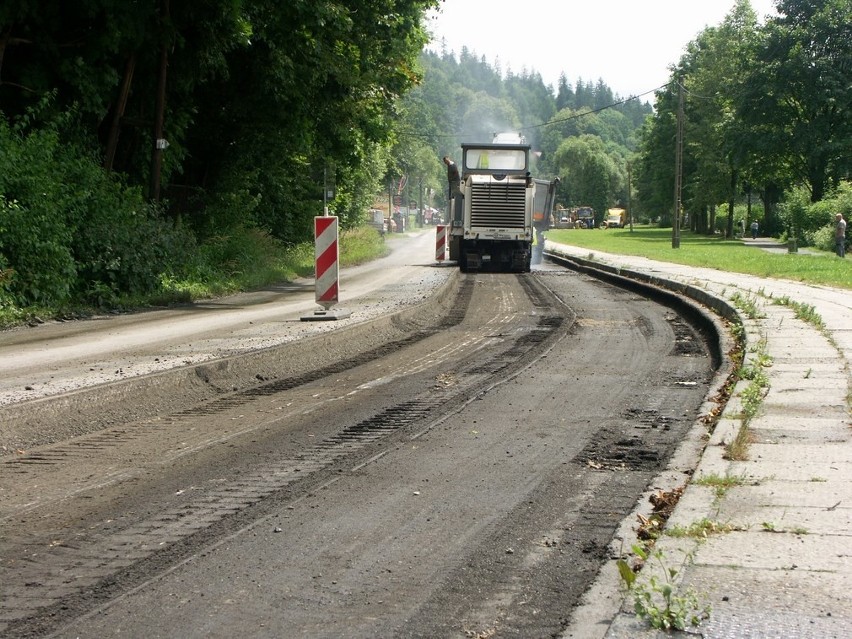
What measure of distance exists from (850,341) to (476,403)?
16.2ft

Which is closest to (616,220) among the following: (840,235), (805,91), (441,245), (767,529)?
(805,91)

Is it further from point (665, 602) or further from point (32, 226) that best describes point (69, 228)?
point (665, 602)

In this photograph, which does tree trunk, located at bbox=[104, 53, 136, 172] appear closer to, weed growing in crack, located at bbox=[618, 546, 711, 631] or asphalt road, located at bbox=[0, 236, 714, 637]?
asphalt road, located at bbox=[0, 236, 714, 637]

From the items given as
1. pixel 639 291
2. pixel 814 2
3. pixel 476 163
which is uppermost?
pixel 814 2

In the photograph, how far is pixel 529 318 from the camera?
17016mm

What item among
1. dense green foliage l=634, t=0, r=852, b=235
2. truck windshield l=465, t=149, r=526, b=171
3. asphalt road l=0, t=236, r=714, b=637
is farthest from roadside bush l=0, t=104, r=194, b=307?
dense green foliage l=634, t=0, r=852, b=235

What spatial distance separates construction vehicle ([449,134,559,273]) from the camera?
32.6m

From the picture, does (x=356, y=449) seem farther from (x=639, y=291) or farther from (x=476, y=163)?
(x=476, y=163)

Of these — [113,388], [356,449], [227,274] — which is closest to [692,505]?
[356,449]

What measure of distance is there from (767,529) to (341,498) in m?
2.19

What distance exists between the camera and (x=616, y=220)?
132 meters

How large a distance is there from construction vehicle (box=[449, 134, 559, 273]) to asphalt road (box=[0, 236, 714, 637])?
21.4m

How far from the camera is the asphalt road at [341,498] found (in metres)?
4.00

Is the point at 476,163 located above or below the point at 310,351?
above
